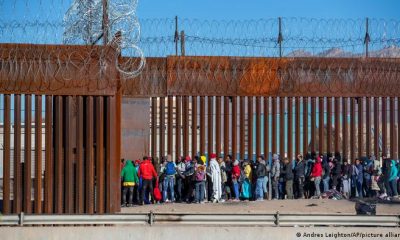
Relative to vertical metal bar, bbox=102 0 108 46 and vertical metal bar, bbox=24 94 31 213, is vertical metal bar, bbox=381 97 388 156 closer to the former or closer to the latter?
vertical metal bar, bbox=102 0 108 46

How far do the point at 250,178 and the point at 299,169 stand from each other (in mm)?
1202

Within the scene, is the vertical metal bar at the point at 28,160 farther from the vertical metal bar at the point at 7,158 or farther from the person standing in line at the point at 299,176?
the person standing in line at the point at 299,176

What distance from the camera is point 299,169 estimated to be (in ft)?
75.5

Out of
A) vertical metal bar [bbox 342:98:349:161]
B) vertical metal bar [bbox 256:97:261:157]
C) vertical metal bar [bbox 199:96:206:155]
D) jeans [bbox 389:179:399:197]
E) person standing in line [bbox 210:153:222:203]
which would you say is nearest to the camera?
person standing in line [bbox 210:153:222:203]

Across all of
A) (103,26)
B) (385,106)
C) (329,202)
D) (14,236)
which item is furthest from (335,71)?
(14,236)

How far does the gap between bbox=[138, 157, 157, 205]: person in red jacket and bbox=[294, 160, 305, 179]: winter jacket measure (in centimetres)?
343

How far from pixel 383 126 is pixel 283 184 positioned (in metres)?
3.28

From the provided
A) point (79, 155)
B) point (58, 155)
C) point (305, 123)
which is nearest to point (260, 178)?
point (305, 123)

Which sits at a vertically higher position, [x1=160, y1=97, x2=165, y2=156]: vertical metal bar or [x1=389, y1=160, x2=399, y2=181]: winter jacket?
[x1=160, y1=97, x2=165, y2=156]: vertical metal bar

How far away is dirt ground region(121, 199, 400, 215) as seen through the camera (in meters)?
21.0

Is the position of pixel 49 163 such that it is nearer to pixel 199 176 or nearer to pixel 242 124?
pixel 199 176

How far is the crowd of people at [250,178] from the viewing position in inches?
883

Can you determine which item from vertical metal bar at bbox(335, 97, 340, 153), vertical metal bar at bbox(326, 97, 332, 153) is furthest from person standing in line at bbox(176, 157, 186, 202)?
vertical metal bar at bbox(335, 97, 340, 153)

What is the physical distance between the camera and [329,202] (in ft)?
73.2
